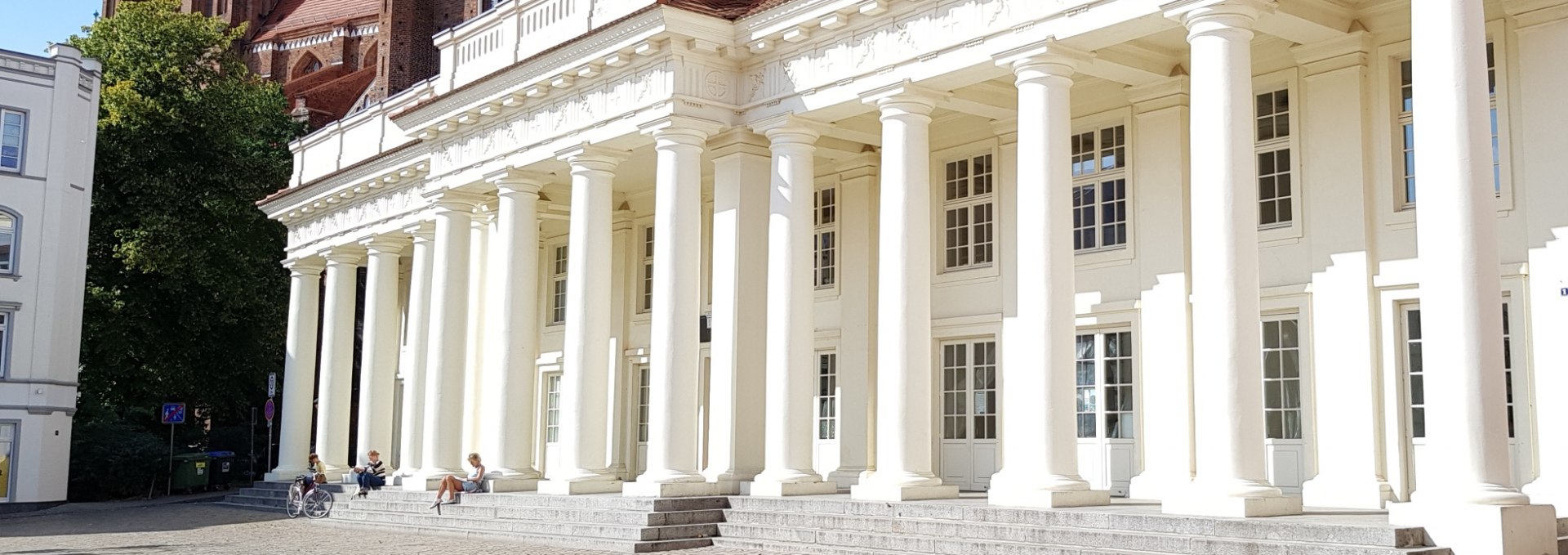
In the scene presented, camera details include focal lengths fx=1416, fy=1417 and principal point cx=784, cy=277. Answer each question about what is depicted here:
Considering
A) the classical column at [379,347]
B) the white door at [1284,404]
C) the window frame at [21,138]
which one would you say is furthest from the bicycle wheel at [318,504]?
the white door at [1284,404]

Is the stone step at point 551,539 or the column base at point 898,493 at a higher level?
the column base at point 898,493

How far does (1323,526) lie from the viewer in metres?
10.8

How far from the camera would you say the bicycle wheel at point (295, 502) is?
964 inches

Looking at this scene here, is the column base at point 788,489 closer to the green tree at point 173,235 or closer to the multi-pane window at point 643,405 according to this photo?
the multi-pane window at point 643,405

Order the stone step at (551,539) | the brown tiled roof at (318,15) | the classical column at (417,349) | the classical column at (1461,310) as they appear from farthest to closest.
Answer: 1. the brown tiled roof at (318,15)
2. the classical column at (417,349)
3. the stone step at (551,539)
4. the classical column at (1461,310)

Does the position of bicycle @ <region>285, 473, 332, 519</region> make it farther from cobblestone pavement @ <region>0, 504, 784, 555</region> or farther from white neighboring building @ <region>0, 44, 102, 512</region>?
white neighboring building @ <region>0, 44, 102, 512</region>

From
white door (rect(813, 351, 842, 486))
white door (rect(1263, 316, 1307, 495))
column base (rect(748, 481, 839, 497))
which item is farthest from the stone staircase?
white door (rect(813, 351, 842, 486))

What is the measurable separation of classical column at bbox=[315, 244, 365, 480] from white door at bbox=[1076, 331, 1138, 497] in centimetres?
1711

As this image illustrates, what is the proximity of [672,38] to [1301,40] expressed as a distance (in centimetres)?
751

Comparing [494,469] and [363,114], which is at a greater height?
[363,114]

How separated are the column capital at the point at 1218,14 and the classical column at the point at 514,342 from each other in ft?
36.9

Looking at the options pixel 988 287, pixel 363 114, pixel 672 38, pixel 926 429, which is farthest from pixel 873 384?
pixel 363 114

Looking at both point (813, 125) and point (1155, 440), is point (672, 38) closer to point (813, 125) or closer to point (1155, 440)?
point (813, 125)

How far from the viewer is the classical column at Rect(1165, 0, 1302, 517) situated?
479 inches
